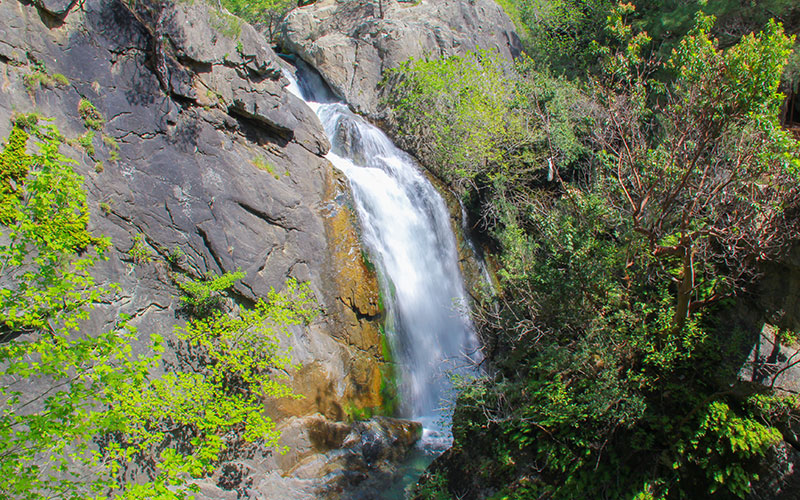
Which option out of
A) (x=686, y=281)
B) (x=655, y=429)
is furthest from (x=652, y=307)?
(x=655, y=429)

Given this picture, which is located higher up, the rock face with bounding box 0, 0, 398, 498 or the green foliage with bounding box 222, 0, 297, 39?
the green foliage with bounding box 222, 0, 297, 39

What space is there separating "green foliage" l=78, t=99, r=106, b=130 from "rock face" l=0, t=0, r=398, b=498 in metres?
0.10

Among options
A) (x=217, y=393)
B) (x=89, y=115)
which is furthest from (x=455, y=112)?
(x=217, y=393)

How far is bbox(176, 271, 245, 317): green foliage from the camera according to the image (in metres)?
9.77

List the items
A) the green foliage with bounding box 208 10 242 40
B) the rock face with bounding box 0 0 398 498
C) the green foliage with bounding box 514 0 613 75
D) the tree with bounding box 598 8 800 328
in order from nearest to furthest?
1. the tree with bounding box 598 8 800 328
2. the rock face with bounding box 0 0 398 498
3. the green foliage with bounding box 208 10 242 40
4. the green foliage with bounding box 514 0 613 75

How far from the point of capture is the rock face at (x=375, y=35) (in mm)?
19578

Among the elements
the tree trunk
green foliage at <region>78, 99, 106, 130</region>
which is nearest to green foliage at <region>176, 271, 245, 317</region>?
green foliage at <region>78, 99, 106, 130</region>

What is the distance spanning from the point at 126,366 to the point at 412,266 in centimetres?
787

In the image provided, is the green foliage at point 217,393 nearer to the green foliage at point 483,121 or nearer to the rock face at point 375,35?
the green foliage at point 483,121

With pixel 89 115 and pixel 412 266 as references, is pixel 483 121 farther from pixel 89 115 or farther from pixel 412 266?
pixel 89 115

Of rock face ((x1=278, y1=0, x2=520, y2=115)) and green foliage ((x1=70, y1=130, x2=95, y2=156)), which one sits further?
rock face ((x1=278, y1=0, x2=520, y2=115))

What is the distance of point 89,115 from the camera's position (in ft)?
32.9

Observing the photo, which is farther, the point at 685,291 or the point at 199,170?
the point at 199,170

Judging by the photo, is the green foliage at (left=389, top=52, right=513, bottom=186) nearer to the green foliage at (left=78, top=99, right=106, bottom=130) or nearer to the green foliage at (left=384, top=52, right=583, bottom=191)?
the green foliage at (left=384, top=52, right=583, bottom=191)
